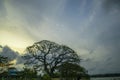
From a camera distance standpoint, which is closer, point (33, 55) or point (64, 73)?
point (64, 73)

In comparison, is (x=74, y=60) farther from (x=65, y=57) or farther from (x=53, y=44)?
(x=53, y=44)

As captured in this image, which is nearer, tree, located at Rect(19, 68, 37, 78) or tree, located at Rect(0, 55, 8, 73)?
tree, located at Rect(0, 55, 8, 73)

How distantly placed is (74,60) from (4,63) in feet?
68.7

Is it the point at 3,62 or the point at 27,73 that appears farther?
the point at 27,73

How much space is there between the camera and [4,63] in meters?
52.5

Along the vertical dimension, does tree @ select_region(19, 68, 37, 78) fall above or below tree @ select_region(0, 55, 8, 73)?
below

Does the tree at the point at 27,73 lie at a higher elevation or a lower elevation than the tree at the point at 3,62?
lower

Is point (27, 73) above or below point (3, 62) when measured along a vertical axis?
below

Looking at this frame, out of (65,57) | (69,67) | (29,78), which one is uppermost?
(65,57)

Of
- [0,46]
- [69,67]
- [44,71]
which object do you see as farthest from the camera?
[44,71]

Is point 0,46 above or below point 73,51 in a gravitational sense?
below

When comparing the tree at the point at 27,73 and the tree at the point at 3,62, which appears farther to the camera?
the tree at the point at 27,73

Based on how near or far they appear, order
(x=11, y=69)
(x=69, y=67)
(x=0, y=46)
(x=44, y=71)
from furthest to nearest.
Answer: (x=44, y=71) → (x=69, y=67) → (x=11, y=69) → (x=0, y=46)

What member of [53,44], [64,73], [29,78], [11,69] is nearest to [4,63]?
[11,69]
